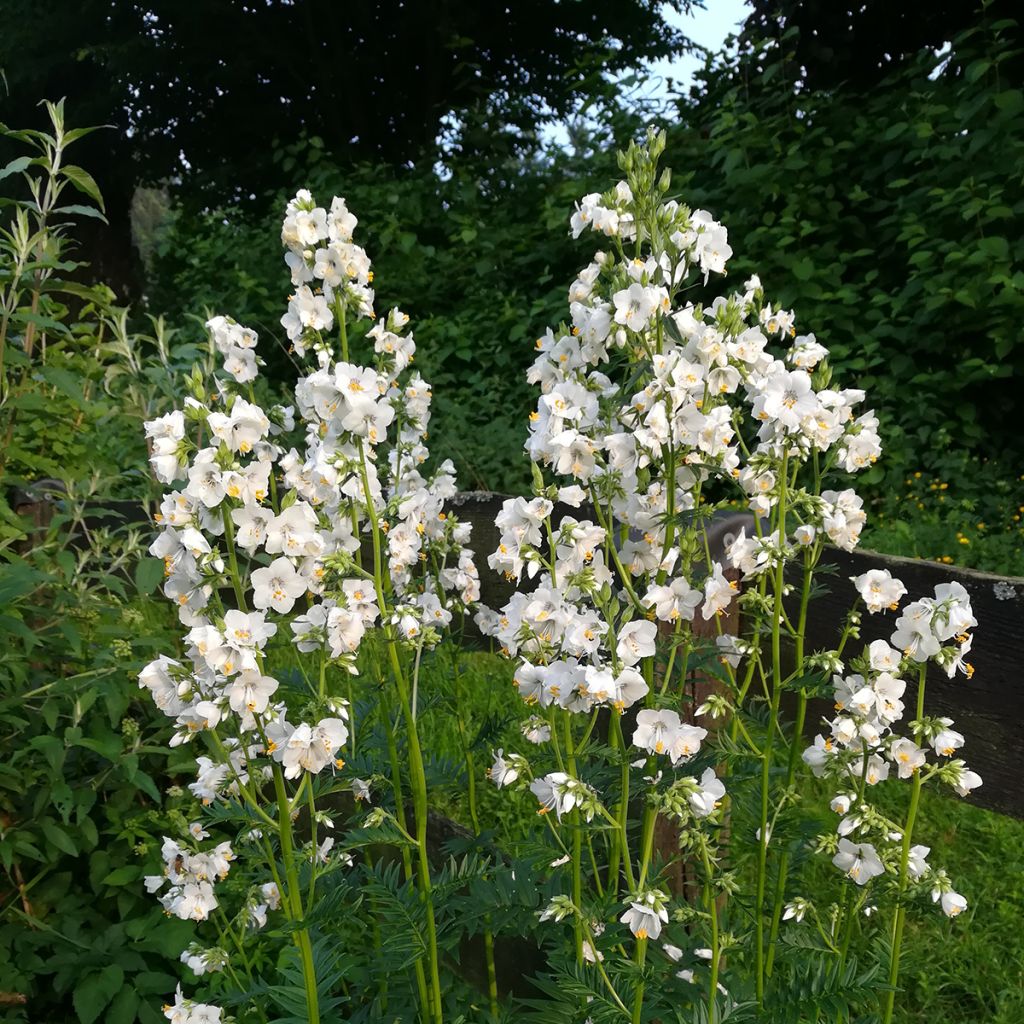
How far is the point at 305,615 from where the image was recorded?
63.6 inches

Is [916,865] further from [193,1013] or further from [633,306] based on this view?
[193,1013]

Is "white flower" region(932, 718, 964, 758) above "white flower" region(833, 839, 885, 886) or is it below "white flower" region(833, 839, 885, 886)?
above

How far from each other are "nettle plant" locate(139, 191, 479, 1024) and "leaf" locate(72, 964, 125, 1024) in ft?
1.54

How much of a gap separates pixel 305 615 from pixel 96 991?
4.69 ft

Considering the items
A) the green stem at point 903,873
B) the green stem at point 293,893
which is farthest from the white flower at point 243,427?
the green stem at point 903,873

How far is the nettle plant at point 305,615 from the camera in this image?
1490mm

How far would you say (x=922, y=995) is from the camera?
7.61 feet

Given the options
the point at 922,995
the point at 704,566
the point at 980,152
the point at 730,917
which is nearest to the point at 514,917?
the point at 730,917

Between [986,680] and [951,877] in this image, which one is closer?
[986,680]

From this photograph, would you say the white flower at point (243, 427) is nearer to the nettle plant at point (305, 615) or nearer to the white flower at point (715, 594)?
the nettle plant at point (305, 615)

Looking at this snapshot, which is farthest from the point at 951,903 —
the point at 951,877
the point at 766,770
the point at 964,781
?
the point at 951,877

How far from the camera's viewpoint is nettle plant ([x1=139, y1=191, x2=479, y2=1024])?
1490mm

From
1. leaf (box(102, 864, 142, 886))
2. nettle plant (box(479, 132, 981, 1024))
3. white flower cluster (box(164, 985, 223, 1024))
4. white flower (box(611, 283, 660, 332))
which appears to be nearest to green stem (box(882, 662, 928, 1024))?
nettle plant (box(479, 132, 981, 1024))

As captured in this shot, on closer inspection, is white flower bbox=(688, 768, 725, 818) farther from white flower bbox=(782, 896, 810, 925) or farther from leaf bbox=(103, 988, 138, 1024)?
leaf bbox=(103, 988, 138, 1024)
